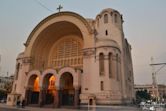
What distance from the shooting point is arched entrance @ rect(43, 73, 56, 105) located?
30.1m

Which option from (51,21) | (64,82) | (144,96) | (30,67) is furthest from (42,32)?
(144,96)

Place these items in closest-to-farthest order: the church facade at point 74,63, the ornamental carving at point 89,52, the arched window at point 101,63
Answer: the church facade at point 74,63 < the arched window at point 101,63 < the ornamental carving at point 89,52

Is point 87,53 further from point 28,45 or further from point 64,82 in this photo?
point 28,45

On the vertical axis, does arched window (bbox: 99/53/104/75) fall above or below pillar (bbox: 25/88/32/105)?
above

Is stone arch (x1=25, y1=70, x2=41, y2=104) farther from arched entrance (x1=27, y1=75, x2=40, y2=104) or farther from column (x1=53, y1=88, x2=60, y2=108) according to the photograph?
column (x1=53, y1=88, x2=60, y2=108)

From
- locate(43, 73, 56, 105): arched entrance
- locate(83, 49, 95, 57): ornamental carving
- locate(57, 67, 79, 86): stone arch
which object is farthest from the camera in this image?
locate(43, 73, 56, 105): arched entrance

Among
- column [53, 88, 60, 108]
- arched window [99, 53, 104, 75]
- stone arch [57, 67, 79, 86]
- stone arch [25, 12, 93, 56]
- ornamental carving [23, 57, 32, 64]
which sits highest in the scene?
stone arch [25, 12, 93, 56]

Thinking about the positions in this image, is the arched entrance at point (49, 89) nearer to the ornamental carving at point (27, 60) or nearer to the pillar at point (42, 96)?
the pillar at point (42, 96)

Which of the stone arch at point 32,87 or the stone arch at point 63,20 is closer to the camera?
the stone arch at point 63,20

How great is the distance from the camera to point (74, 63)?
1318 inches

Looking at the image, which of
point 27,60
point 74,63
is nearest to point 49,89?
point 74,63

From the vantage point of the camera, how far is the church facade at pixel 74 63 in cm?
2673

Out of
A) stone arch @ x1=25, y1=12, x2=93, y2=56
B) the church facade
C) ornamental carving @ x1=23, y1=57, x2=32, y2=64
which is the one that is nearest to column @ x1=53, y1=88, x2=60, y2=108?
the church facade

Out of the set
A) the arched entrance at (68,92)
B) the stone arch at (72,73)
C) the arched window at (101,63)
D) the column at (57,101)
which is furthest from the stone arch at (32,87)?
the arched window at (101,63)
